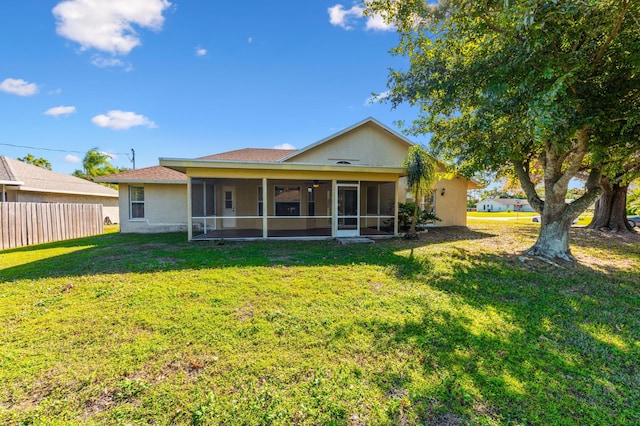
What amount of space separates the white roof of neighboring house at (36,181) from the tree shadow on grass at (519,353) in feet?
62.9

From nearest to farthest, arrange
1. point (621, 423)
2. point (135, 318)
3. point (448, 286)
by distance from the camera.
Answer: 1. point (621, 423)
2. point (135, 318)
3. point (448, 286)

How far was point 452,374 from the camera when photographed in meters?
3.03

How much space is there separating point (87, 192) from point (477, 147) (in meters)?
23.2

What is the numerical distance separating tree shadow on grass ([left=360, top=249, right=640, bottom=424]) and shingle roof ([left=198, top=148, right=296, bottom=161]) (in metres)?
12.5

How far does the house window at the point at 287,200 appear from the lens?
45.6 ft

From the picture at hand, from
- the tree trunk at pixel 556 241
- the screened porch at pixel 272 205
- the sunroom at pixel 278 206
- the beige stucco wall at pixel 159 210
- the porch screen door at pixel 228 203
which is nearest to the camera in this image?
the tree trunk at pixel 556 241

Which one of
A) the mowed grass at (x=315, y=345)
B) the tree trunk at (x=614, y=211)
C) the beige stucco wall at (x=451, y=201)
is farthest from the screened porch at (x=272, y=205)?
the tree trunk at (x=614, y=211)

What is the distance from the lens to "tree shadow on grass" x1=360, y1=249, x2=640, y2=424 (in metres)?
2.58

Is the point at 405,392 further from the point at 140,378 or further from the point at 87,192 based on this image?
the point at 87,192

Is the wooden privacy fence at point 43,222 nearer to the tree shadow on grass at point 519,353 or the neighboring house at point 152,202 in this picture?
the neighboring house at point 152,202

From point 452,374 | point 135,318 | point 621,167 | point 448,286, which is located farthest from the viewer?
point 621,167

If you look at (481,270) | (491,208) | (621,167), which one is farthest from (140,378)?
(491,208)

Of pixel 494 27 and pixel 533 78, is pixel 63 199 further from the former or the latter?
pixel 533 78

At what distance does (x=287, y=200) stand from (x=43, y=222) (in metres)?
10.3
